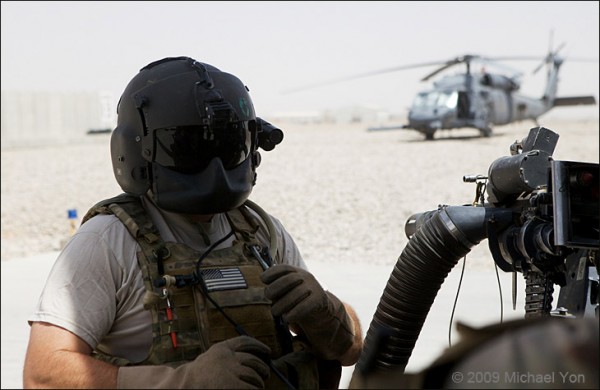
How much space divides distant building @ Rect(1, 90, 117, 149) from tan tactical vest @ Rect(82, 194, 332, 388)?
25.3 meters

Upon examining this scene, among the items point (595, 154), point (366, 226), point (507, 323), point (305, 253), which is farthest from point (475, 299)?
point (595, 154)

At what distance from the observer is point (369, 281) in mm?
8891

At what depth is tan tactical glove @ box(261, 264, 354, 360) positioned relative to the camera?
2082mm

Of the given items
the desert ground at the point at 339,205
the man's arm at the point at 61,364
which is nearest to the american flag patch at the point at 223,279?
the man's arm at the point at 61,364

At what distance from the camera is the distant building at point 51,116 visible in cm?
2886

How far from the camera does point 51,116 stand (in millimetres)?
31625

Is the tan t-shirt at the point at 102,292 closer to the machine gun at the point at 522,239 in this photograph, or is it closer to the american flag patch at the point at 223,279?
the american flag patch at the point at 223,279

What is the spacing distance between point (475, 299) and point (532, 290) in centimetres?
556

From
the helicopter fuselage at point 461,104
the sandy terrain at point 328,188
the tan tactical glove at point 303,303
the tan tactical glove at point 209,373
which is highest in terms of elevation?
the tan tactical glove at point 303,303

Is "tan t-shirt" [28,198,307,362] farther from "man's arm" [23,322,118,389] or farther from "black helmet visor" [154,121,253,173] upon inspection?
"black helmet visor" [154,121,253,173]

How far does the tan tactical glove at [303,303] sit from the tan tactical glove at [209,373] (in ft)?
0.59

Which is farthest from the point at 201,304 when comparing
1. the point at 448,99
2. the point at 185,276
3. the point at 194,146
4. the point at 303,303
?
the point at 448,99

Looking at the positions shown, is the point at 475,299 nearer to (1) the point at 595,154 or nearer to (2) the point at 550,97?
(1) the point at 595,154

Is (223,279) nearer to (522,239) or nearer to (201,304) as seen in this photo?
(201,304)
